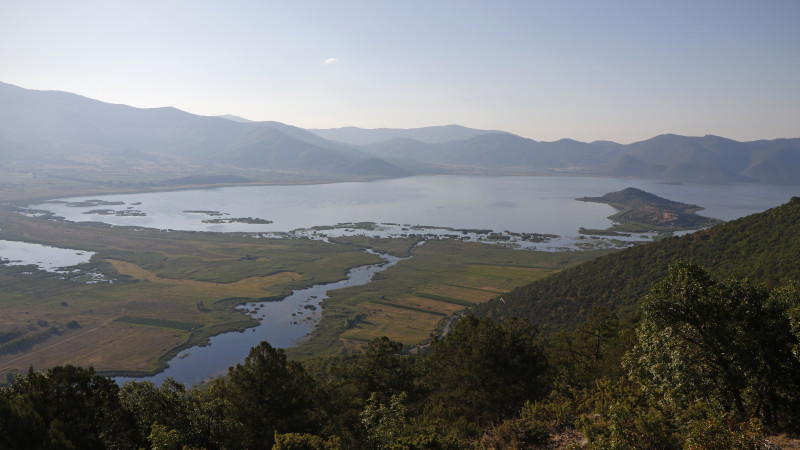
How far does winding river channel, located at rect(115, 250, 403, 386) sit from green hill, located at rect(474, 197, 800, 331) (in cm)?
2986

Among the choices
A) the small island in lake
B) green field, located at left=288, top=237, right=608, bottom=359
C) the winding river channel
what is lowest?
the winding river channel

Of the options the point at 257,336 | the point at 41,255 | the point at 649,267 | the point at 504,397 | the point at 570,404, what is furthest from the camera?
the point at 41,255

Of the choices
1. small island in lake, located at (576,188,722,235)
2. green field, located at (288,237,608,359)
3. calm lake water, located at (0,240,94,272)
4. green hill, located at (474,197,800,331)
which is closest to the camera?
green hill, located at (474,197,800,331)

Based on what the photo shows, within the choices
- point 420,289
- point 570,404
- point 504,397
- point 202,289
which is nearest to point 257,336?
point 202,289

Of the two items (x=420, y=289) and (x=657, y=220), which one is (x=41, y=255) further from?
(x=657, y=220)

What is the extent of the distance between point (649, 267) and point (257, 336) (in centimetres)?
5928

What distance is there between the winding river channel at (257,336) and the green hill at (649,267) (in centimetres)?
2986

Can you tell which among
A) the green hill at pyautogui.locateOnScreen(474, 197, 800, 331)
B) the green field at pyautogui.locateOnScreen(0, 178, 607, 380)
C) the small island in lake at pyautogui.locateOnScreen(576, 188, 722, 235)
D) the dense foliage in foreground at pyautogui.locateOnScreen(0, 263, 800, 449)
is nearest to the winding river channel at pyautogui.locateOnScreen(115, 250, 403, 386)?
the green field at pyautogui.locateOnScreen(0, 178, 607, 380)

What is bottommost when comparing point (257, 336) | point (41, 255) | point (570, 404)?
point (257, 336)

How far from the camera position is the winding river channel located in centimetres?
5631

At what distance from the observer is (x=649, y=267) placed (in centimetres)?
6406

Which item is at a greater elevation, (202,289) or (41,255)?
(41,255)

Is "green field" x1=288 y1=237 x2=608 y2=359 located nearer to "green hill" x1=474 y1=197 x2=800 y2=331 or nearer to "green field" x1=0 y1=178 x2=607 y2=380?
"green field" x1=0 y1=178 x2=607 y2=380

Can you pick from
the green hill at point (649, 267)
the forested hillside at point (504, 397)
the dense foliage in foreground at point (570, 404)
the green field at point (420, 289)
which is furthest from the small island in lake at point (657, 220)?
the dense foliage in foreground at point (570, 404)
